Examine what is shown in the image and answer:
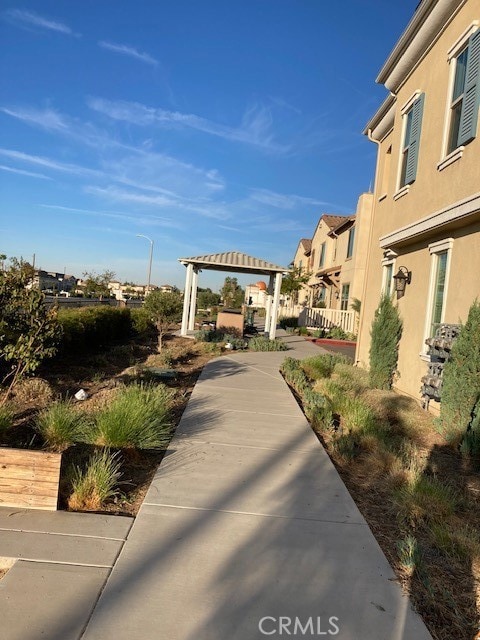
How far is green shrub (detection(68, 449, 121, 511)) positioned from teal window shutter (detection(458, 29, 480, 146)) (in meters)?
6.38

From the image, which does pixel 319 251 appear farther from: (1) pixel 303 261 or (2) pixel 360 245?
(2) pixel 360 245

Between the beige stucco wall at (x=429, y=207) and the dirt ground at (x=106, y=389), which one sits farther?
the beige stucco wall at (x=429, y=207)

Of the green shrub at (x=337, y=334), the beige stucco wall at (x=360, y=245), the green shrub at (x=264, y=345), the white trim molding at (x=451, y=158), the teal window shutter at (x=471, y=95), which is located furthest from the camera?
the beige stucco wall at (x=360, y=245)

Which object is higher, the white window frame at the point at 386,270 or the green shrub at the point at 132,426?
the white window frame at the point at 386,270

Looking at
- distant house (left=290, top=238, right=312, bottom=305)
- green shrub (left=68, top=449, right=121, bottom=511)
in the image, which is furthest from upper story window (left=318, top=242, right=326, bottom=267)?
green shrub (left=68, top=449, right=121, bottom=511)

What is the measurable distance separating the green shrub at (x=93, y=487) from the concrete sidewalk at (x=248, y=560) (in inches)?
12.8

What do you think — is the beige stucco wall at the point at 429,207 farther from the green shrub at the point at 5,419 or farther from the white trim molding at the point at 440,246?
the green shrub at the point at 5,419

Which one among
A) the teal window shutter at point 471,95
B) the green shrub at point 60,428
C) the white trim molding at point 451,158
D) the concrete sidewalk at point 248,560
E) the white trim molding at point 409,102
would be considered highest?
the white trim molding at point 409,102

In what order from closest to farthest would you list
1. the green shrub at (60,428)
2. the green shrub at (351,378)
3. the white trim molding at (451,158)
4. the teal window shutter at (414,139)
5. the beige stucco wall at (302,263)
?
1. the green shrub at (60,428)
2. the white trim molding at (451,158)
3. the teal window shutter at (414,139)
4. the green shrub at (351,378)
5. the beige stucco wall at (302,263)

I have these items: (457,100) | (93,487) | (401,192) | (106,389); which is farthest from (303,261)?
(93,487)

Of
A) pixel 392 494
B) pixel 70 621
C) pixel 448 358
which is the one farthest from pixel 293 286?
pixel 70 621

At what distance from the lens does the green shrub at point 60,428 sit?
4781 mm

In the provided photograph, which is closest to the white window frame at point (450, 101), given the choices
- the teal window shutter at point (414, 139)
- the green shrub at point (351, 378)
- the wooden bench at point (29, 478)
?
the teal window shutter at point (414, 139)

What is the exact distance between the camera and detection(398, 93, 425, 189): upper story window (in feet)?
30.7
